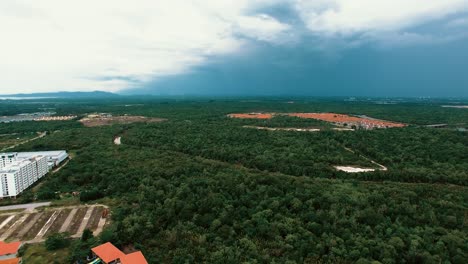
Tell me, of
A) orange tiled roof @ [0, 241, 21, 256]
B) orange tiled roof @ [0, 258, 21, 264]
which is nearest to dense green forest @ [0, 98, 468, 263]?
orange tiled roof @ [0, 258, 21, 264]

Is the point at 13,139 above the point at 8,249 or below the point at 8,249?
above

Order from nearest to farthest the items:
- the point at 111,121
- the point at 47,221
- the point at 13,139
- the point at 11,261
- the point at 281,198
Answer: the point at 11,261, the point at 47,221, the point at 281,198, the point at 13,139, the point at 111,121

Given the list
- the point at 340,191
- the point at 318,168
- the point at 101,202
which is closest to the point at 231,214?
the point at 340,191

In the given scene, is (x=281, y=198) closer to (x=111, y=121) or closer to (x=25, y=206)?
(x=25, y=206)

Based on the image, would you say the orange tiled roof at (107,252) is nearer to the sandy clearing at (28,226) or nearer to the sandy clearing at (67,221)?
the sandy clearing at (67,221)

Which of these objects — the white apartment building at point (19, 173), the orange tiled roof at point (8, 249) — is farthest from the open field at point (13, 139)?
the orange tiled roof at point (8, 249)

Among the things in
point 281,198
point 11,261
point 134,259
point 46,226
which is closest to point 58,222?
point 46,226

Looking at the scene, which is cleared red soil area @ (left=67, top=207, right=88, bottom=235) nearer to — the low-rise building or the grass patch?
the grass patch
